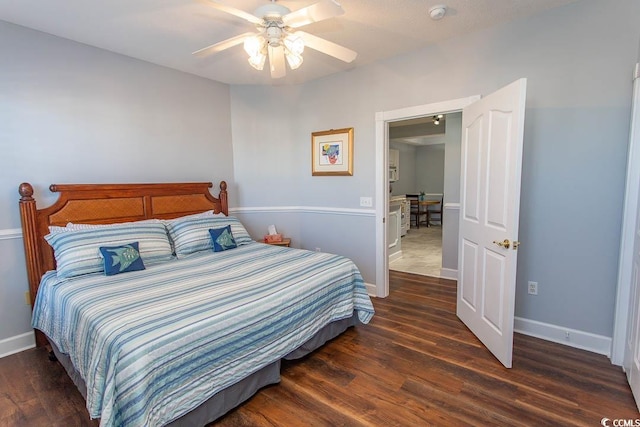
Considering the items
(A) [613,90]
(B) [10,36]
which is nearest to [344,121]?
(A) [613,90]

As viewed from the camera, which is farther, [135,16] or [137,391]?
[135,16]

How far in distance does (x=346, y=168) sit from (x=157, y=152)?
2.16 metres

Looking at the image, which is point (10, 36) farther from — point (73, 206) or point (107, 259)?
point (107, 259)

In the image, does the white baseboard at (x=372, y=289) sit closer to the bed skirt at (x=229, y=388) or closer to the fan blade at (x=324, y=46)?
the bed skirt at (x=229, y=388)

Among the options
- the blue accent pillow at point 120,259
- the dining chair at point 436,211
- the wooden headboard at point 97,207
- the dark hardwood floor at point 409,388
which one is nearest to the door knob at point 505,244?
the dark hardwood floor at point 409,388

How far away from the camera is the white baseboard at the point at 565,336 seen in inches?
94.7

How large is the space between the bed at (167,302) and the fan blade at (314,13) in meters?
1.72

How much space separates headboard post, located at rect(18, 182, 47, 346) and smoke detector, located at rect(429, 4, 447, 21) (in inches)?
138

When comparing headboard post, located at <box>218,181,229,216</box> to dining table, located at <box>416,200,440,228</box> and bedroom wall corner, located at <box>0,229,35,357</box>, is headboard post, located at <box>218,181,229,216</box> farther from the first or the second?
dining table, located at <box>416,200,440,228</box>

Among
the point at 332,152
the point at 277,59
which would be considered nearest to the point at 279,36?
the point at 277,59

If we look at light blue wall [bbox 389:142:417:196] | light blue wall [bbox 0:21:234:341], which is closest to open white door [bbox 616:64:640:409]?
light blue wall [bbox 0:21:234:341]

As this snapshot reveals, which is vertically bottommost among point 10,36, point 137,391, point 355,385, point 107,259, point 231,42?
point 355,385

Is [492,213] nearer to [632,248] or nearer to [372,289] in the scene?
[632,248]

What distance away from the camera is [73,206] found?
9.16 feet
